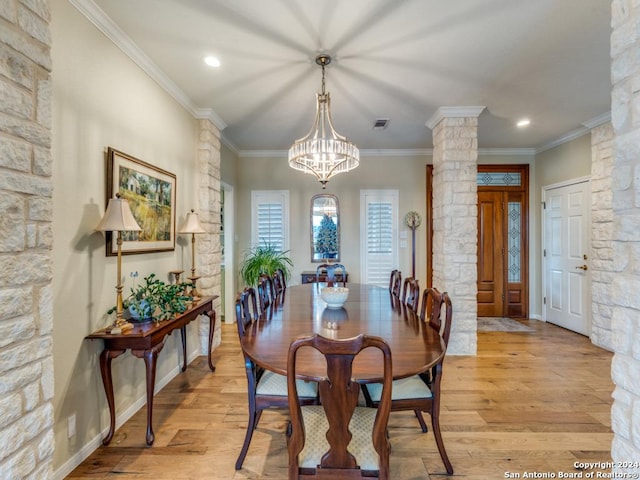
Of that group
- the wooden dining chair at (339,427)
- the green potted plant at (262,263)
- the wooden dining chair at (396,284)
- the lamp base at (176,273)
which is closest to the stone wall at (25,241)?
the wooden dining chair at (339,427)

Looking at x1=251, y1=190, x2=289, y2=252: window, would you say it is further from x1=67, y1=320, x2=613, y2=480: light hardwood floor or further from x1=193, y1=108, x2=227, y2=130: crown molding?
x1=67, y1=320, x2=613, y2=480: light hardwood floor

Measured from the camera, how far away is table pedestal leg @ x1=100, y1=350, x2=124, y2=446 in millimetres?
1941

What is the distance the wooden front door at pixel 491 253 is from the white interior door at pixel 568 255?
0.62 m

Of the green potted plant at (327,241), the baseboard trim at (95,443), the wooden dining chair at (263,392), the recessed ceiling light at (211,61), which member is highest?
the recessed ceiling light at (211,61)

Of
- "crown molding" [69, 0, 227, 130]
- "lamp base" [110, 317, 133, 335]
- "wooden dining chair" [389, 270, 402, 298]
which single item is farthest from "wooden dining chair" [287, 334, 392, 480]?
"crown molding" [69, 0, 227, 130]

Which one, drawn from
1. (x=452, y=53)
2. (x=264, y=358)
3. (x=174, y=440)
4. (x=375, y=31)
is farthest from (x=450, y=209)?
(x=174, y=440)

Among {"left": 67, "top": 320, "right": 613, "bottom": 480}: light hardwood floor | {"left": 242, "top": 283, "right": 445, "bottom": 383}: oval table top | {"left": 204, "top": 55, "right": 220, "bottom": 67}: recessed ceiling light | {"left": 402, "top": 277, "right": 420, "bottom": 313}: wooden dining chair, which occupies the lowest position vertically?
{"left": 67, "top": 320, "right": 613, "bottom": 480}: light hardwood floor

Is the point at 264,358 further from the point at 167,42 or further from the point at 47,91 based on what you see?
the point at 167,42

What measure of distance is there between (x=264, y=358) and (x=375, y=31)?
2.23m

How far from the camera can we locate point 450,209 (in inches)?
136

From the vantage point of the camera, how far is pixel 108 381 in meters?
1.96

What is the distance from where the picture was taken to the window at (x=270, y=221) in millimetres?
5070

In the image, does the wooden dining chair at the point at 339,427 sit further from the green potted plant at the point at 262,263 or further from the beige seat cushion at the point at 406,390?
the green potted plant at the point at 262,263

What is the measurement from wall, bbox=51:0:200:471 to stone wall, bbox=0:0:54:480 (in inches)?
18.2
